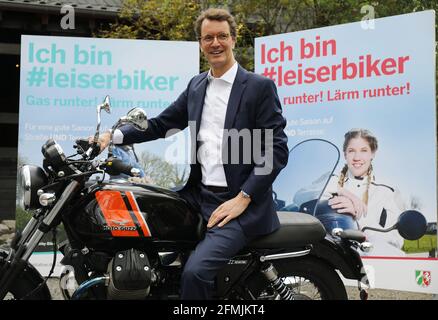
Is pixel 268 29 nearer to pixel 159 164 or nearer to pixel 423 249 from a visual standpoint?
pixel 159 164

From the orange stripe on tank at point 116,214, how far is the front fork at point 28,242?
0.15 metres

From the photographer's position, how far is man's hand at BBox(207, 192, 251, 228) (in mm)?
2512

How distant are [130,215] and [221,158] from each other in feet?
1.80

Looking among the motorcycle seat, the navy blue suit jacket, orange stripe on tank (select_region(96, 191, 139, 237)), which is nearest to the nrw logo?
the motorcycle seat

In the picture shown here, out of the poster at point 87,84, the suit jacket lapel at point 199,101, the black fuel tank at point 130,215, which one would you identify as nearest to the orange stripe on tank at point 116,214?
the black fuel tank at point 130,215

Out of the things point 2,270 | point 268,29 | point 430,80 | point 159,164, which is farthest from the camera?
point 268,29

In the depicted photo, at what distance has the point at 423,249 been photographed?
Answer: 4.41 meters

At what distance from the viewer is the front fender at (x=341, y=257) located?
279 centimetres

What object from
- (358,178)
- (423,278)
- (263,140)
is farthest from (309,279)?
(358,178)

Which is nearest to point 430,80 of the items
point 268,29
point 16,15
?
point 268,29

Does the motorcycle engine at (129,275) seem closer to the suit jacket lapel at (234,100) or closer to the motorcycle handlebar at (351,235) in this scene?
the suit jacket lapel at (234,100)

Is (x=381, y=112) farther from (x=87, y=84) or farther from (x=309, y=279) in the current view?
(x=87, y=84)

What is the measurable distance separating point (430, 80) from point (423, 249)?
1434 mm

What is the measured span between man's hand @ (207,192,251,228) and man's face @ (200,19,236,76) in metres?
0.72
